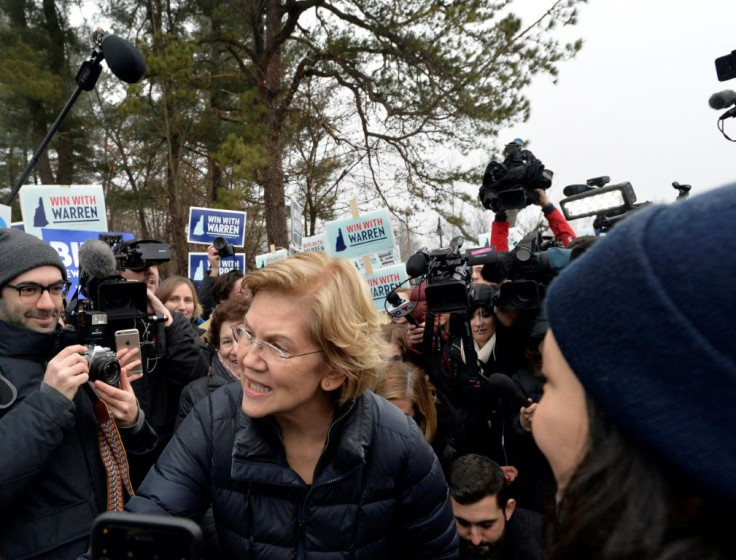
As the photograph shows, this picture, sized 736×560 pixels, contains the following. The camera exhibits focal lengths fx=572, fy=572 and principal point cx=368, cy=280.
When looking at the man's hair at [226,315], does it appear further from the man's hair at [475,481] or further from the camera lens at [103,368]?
the man's hair at [475,481]

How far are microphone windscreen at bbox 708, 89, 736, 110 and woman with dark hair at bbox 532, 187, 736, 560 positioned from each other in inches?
96.8

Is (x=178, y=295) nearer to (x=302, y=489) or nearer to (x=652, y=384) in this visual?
(x=302, y=489)

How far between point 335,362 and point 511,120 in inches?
320

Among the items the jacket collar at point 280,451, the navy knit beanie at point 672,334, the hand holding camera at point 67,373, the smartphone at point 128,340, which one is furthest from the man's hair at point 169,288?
the navy knit beanie at point 672,334

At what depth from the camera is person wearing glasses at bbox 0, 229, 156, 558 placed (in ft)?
5.73

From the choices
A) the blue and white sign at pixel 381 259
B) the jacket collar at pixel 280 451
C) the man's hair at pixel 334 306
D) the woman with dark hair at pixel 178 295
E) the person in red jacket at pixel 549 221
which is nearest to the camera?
the jacket collar at pixel 280 451

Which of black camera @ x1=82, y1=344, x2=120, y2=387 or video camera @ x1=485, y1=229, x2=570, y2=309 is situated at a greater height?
video camera @ x1=485, y1=229, x2=570, y2=309

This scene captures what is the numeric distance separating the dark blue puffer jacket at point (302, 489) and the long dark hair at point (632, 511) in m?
0.87

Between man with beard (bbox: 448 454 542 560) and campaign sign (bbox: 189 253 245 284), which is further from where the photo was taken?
campaign sign (bbox: 189 253 245 284)

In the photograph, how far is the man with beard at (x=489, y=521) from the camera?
2369 millimetres

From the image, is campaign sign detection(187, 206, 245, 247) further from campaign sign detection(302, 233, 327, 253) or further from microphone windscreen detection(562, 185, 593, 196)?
microphone windscreen detection(562, 185, 593, 196)

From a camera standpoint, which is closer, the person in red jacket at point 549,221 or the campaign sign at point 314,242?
the person in red jacket at point 549,221

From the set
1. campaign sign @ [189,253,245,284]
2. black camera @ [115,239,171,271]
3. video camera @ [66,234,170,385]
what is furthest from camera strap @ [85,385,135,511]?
campaign sign @ [189,253,245,284]

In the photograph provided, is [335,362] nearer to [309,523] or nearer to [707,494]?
[309,523]
